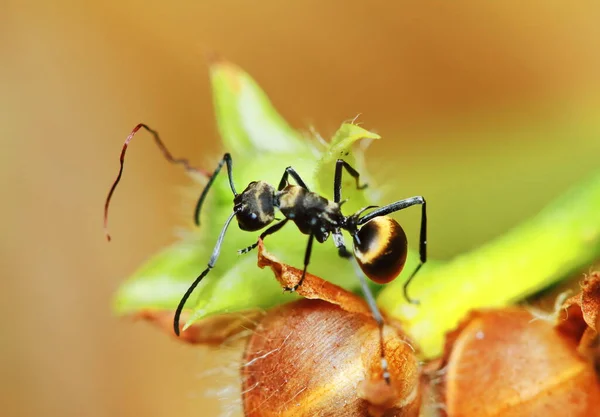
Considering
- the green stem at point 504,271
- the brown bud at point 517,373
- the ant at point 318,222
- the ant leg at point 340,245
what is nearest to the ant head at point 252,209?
the ant at point 318,222

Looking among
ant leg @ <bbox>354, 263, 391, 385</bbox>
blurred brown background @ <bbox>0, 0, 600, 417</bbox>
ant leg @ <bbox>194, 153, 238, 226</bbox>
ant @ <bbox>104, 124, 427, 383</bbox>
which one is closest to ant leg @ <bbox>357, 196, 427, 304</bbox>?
ant @ <bbox>104, 124, 427, 383</bbox>

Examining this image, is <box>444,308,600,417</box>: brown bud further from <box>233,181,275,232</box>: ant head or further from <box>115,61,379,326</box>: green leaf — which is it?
<box>233,181,275,232</box>: ant head

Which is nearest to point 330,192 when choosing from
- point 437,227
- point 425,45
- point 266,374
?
point 266,374

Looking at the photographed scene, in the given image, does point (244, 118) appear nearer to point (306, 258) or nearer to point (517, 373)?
point (306, 258)

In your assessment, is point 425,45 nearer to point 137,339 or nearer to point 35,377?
point 137,339

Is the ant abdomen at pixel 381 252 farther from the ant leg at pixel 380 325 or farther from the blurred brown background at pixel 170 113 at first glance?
the blurred brown background at pixel 170 113
